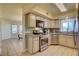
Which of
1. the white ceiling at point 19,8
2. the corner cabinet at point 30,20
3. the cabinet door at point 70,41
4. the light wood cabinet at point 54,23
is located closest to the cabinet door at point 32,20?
the corner cabinet at point 30,20

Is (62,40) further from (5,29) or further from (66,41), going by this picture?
(5,29)

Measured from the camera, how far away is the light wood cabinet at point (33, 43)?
1.56 metres

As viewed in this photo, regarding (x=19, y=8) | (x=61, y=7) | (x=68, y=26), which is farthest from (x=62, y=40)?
(x=19, y=8)

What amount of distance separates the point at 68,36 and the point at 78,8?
0.45 meters

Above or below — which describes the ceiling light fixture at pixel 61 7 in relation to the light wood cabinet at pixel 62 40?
above

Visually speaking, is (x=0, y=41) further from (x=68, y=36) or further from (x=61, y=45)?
(x=68, y=36)

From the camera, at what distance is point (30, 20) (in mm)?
1567

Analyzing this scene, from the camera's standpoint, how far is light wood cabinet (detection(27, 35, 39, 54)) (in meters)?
1.56

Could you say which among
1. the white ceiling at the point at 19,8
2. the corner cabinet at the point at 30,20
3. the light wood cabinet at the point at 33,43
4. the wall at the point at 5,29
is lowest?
the light wood cabinet at the point at 33,43

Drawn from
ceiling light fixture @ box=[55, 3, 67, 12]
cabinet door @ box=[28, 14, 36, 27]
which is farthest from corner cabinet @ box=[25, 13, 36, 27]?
ceiling light fixture @ box=[55, 3, 67, 12]

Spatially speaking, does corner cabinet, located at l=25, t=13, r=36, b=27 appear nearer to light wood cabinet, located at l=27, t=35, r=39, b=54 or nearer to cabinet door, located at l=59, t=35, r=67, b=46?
light wood cabinet, located at l=27, t=35, r=39, b=54

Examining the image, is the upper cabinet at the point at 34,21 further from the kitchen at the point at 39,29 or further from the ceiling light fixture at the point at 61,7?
the ceiling light fixture at the point at 61,7

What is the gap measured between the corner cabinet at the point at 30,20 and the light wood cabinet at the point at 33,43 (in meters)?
0.19

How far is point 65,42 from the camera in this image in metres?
1.56
